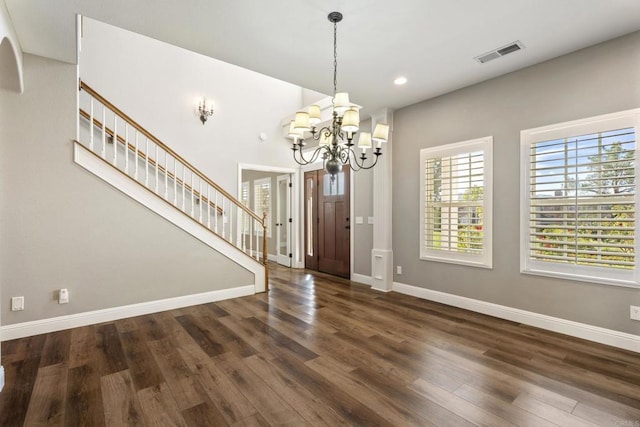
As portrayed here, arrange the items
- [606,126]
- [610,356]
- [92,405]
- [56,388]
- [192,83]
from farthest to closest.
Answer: [192,83] → [606,126] → [610,356] → [56,388] → [92,405]

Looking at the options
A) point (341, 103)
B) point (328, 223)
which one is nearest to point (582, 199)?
point (341, 103)

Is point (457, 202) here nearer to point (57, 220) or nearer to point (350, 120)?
point (350, 120)

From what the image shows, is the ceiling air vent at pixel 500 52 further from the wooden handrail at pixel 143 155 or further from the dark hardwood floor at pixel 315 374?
the wooden handrail at pixel 143 155

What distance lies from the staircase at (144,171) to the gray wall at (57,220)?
15 centimetres

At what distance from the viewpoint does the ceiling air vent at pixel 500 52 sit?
9.70 ft

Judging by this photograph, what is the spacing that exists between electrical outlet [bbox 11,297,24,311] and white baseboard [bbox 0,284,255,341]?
160mm

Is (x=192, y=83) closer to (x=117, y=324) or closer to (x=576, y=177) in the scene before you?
(x=117, y=324)

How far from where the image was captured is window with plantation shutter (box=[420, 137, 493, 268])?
3740 mm

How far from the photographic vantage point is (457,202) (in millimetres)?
4008

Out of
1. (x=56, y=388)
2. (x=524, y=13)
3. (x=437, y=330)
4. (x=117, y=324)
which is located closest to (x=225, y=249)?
(x=117, y=324)

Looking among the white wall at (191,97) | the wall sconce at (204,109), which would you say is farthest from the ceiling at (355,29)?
the wall sconce at (204,109)

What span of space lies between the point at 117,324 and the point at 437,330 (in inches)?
139

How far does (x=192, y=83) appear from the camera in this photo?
17.6 feet

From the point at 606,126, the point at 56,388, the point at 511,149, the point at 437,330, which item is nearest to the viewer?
the point at 56,388
